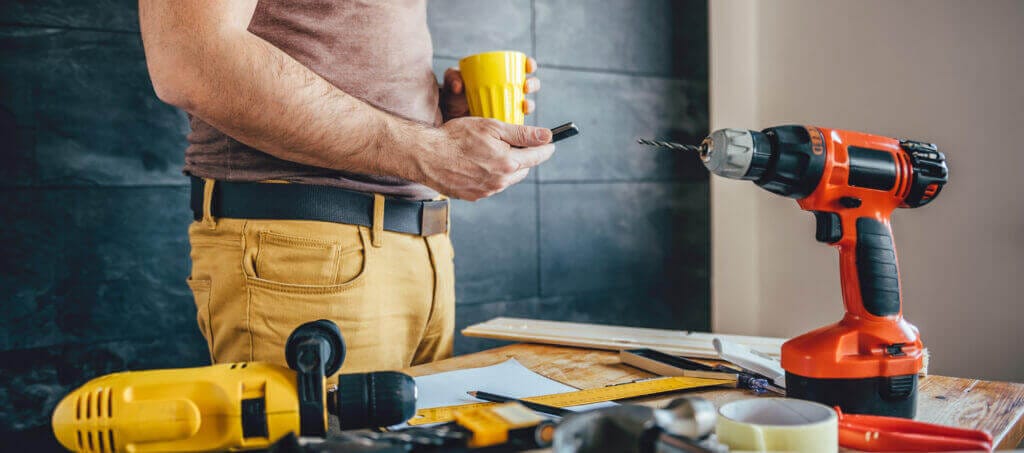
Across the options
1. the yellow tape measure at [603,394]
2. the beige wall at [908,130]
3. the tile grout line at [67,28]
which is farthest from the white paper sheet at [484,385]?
the beige wall at [908,130]

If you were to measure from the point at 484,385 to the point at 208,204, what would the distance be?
0.55 metres

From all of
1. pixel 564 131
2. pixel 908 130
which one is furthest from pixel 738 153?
pixel 908 130

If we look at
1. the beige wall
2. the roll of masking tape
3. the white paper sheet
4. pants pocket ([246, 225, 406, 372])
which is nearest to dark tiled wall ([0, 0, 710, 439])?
the beige wall

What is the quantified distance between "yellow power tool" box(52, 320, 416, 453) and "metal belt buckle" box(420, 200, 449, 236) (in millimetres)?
595

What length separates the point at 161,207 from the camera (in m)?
Answer: 1.98

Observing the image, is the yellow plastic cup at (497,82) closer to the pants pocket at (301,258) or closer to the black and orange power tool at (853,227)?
the pants pocket at (301,258)

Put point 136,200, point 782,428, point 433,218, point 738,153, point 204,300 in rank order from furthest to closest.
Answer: point 136,200, point 433,218, point 204,300, point 738,153, point 782,428

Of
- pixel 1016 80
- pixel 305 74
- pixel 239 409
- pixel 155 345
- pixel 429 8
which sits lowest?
pixel 155 345

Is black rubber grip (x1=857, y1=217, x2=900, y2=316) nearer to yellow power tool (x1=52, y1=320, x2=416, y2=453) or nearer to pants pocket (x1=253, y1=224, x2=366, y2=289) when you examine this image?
yellow power tool (x1=52, y1=320, x2=416, y2=453)

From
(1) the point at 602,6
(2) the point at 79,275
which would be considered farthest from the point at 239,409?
(1) the point at 602,6

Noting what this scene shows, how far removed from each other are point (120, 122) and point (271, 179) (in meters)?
1.04

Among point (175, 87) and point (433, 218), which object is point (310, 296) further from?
point (175, 87)

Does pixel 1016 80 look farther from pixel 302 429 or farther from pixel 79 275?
pixel 79 275

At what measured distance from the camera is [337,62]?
115 centimetres
